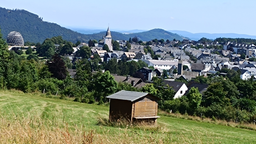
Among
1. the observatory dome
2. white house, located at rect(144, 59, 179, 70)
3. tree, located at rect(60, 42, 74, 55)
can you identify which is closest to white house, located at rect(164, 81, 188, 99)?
white house, located at rect(144, 59, 179, 70)

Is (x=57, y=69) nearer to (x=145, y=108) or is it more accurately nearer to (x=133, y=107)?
(x=145, y=108)

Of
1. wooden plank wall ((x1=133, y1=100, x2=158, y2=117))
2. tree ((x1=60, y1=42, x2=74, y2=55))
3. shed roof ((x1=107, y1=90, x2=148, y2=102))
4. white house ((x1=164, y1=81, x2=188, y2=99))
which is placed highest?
shed roof ((x1=107, y1=90, x2=148, y2=102))

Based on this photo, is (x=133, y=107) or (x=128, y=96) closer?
(x=133, y=107)

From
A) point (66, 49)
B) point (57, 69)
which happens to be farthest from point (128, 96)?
point (66, 49)

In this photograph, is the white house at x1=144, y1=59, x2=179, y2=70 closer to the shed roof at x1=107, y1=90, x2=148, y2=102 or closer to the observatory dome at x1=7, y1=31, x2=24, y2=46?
the observatory dome at x1=7, y1=31, x2=24, y2=46

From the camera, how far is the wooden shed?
1429 centimetres

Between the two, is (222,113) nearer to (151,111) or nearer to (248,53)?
(151,111)

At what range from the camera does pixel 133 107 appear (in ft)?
47.0

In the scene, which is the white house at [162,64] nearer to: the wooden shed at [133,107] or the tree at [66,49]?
the tree at [66,49]

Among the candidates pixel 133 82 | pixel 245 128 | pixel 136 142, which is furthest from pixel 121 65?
pixel 136 142

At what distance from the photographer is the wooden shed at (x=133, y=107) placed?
14.3 metres

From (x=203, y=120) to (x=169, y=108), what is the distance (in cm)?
443

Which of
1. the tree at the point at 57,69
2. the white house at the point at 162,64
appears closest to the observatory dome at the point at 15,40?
the white house at the point at 162,64

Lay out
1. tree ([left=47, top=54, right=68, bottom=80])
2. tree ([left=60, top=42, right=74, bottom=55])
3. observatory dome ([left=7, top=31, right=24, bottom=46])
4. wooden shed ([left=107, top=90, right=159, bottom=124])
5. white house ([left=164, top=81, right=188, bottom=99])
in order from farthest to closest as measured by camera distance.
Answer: observatory dome ([left=7, top=31, right=24, bottom=46]) < tree ([left=60, top=42, right=74, bottom=55]) < white house ([left=164, top=81, right=188, bottom=99]) < tree ([left=47, top=54, right=68, bottom=80]) < wooden shed ([left=107, top=90, right=159, bottom=124])
